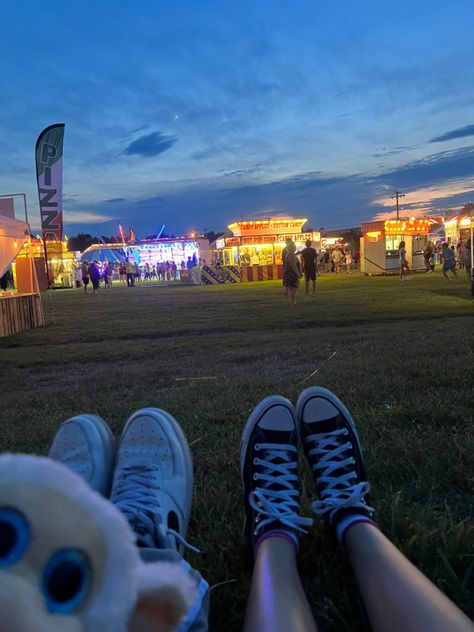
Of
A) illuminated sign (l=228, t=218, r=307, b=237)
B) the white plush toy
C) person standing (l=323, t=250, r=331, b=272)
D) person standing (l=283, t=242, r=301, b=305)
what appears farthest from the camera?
illuminated sign (l=228, t=218, r=307, b=237)

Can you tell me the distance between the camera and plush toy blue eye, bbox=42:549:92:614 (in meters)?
0.46

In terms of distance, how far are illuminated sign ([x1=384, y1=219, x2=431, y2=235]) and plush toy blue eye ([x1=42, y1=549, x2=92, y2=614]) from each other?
24.8 m

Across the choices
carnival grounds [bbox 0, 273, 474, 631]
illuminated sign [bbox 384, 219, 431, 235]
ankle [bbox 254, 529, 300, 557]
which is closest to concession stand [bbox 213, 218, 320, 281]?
illuminated sign [bbox 384, 219, 431, 235]

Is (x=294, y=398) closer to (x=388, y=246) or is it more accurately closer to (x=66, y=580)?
(x=66, y=580)

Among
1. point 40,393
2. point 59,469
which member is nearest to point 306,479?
point 59,469

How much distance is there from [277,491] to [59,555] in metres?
1.00

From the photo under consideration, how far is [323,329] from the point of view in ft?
21.3

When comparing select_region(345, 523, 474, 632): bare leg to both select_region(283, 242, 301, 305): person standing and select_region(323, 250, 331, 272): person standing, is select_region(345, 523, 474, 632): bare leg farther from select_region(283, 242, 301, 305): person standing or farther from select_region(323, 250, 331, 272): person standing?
select_region(323, 250, 331, 272): person standing

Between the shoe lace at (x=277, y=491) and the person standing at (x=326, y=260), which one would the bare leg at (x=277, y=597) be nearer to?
the shoe lace at (x=277, y=491)

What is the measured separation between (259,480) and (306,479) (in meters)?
0.33

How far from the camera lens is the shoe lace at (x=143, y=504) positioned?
3.40 ft

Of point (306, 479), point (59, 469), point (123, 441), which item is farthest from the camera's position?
point (306, 479)

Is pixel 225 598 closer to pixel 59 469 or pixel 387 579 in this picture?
pixel 387 579

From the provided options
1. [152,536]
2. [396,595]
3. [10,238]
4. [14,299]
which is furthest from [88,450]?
[14,299]
